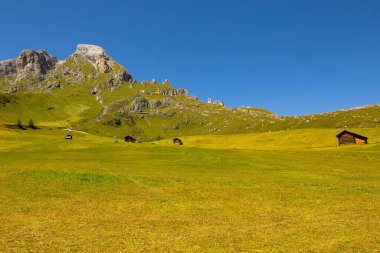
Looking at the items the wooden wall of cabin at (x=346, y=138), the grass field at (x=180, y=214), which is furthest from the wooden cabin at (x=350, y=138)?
the grass field at (x=180, y=214)

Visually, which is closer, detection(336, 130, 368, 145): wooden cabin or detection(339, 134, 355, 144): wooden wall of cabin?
detection(336, 130, 368, 145): wooden cabin

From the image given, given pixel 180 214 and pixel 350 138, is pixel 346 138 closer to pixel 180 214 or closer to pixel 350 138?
pixel 350 138

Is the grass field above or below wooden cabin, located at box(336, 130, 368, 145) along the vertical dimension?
below

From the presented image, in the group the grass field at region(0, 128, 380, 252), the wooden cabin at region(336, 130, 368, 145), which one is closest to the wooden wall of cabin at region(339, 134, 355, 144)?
the wooden cabin at region(336, 130, 368, 145)

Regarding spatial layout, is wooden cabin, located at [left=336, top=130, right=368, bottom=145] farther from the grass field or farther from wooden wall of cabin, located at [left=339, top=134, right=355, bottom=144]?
the grass field

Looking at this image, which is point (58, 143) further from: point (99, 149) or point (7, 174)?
point (7, 174)

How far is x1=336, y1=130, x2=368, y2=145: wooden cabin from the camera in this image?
463ft

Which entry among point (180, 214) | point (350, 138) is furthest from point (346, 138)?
point (180, 214)

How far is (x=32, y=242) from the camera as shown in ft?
60.4

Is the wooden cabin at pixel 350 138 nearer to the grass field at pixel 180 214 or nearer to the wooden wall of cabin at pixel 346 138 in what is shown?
the wooden wall of cabin at pixel 346 138

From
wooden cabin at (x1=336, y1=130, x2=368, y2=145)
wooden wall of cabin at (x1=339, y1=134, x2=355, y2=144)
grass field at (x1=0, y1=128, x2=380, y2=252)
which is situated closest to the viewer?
grass field at (x1=0, y1=128, x2=380, y2=252)

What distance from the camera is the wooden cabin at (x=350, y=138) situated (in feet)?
463

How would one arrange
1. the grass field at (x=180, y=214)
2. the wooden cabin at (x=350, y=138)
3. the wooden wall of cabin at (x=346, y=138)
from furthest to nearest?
the wooden wall of cabin at (x=346, y=138), the wooden cabin at (x=350, y=138), the grass field at (x=180, y=214)

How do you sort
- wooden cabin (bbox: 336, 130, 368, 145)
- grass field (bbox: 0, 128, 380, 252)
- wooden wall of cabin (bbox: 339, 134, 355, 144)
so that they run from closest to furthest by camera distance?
grass field (bbox: 0, 128, 380, 252) → wooden cabin (bbox: 336, 130, 368, 145) → wooden wall of cabin (bbox: 339, 134, 355, 144)
